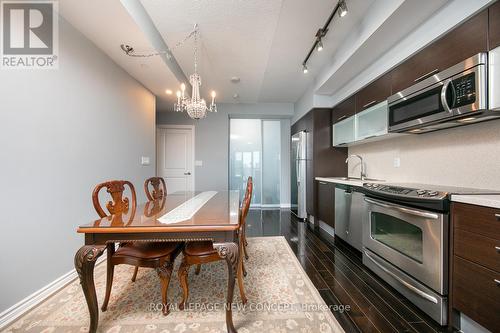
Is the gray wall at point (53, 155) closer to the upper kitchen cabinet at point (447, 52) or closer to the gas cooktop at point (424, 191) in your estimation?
the gas cooktop at point (424, 191)

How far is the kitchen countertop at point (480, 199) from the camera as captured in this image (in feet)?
3.44

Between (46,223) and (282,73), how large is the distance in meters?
3.52

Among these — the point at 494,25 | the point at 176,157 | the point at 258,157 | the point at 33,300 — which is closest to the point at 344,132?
the point at 494,25

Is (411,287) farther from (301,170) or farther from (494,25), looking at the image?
(301,170)

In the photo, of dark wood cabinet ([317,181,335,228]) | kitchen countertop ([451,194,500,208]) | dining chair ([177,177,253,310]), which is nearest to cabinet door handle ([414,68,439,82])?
kitchen countertop ([451,194,500,208])

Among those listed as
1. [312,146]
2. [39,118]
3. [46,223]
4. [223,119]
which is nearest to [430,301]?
[312,146]

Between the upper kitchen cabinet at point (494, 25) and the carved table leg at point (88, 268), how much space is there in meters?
2.80

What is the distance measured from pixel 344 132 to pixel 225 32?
7.26 feet

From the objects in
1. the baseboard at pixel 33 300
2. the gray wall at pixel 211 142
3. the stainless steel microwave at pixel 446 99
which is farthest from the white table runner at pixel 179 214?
the gray wall at pixel 211 142

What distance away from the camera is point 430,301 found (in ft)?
4.49

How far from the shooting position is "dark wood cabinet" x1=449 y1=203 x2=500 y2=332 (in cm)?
106

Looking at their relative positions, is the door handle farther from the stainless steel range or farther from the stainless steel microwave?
Result: the stainless steel range

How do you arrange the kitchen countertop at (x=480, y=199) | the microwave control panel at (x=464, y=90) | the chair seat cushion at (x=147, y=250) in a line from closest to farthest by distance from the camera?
the kitchen countertop at (x=480, y=199), the microwave control panel at (x=464, y=90), the chair seat cushion at (x=147, y=250)

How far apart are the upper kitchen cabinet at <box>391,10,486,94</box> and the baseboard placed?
3797mm
